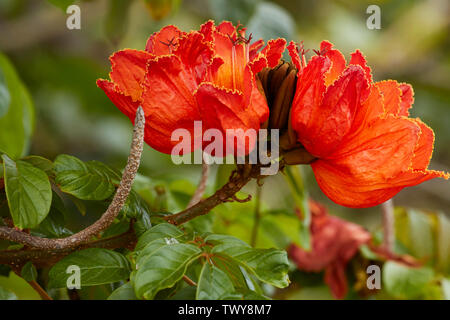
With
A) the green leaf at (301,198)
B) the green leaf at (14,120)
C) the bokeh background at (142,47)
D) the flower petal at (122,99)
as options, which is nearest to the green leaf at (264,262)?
the flower petal at (122,99)

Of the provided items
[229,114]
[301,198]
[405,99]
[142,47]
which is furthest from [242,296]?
[142,47]

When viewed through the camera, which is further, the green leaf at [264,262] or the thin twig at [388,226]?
the thin twig at [388,226]

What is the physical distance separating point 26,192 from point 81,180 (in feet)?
0.15

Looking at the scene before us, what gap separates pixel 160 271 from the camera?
0.39 meters

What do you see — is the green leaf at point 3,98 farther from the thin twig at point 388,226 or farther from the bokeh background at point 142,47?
the bokeh background at point 142,47

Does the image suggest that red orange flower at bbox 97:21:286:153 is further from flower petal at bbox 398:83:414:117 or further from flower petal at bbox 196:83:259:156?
flower petal at bbox 398:83:414:117

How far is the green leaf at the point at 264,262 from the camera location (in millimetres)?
410

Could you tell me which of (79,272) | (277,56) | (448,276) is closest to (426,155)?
(277,56)

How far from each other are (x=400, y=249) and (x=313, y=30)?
1159 millimetres

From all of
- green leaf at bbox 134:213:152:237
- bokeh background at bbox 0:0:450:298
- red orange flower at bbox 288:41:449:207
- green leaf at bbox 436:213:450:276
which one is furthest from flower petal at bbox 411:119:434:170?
bokeh background at bbox 0:0:450:298

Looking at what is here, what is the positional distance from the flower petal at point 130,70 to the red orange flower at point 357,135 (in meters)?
0.12

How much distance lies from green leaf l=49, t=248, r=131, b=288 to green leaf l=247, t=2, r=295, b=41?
18.3 inches

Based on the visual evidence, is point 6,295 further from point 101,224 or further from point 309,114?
point 309,114
